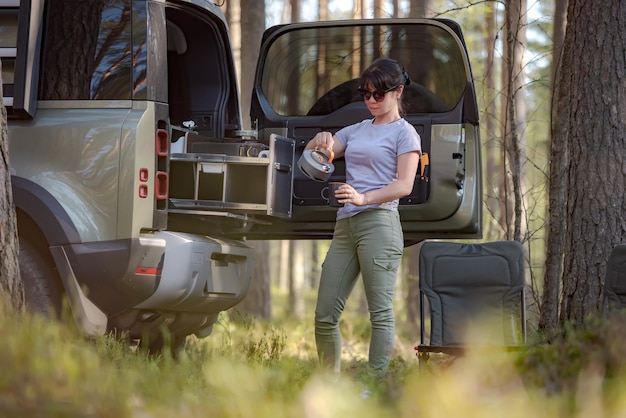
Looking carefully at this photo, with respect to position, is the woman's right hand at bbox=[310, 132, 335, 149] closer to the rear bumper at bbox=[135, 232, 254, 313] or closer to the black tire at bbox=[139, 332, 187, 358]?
the rear bumper at bbox=[135, 232, 254, 313]

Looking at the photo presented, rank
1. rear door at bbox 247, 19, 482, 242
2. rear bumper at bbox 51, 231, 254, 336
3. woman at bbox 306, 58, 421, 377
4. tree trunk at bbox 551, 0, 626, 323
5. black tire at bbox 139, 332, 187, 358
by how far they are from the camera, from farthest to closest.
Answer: black tire at bbox 139, 332, 187, 358, rear door at bbox 247, 19, 482, 242, tree trunk at bbox 551, 0, 626, 323, rear bumper at bbox 51, 231, 254, 336, woman at bbox 306, 58, 421, 377

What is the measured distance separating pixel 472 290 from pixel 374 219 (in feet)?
5.54

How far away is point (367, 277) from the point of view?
17.1ft

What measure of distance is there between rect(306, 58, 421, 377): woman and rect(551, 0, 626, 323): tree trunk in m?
1.55

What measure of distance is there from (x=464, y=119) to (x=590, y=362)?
10.1 feet

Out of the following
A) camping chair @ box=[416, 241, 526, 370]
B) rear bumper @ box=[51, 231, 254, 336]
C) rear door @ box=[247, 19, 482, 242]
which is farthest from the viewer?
rear door @ box=[247, 19, 482, 242]

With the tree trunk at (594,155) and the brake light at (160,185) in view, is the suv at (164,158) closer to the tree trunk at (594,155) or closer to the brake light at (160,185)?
the brake light at (160,185)

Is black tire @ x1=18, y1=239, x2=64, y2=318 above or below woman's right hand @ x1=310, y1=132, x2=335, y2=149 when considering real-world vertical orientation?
below

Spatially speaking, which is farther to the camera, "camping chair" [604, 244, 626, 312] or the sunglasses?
"camping chair" [604, 244, 626, 312]

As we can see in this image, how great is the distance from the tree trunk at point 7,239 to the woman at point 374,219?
1522 millimetres

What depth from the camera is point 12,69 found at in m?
5.94

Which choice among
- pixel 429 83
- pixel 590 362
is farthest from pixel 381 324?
pixel 429 83

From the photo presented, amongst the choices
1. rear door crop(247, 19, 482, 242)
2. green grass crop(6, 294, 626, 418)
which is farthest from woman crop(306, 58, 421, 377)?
rear door crop(247, 19, 482, 242)

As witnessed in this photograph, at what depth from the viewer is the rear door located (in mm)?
6672
